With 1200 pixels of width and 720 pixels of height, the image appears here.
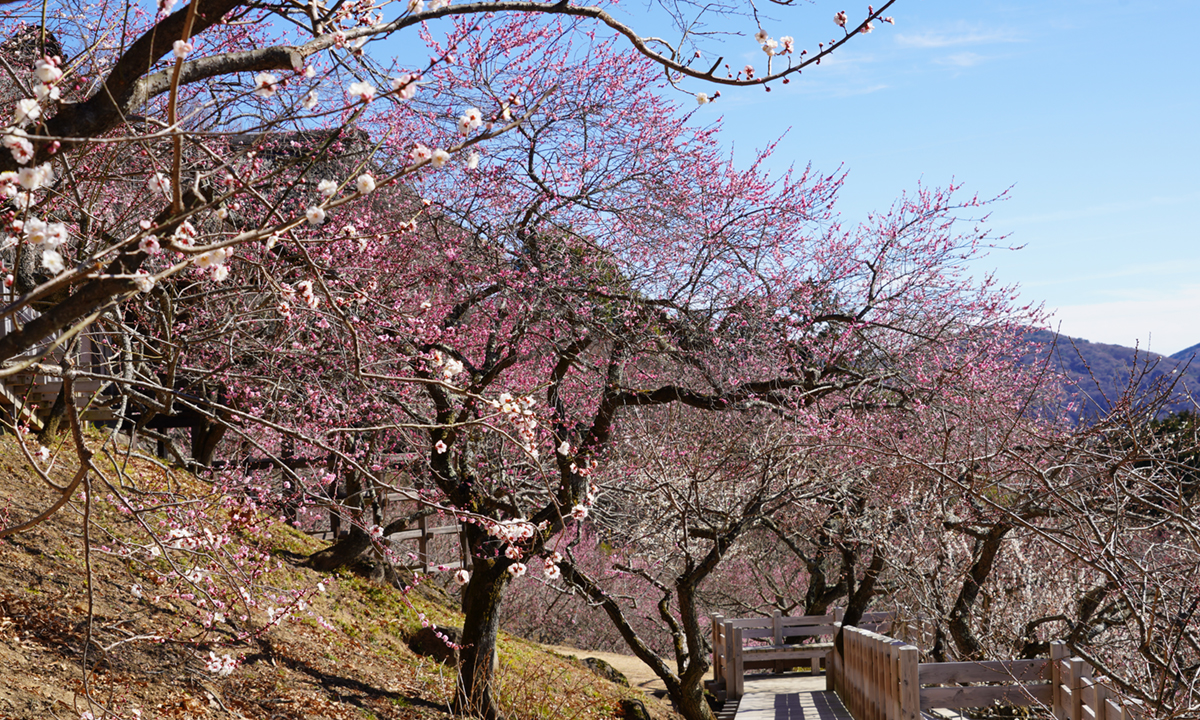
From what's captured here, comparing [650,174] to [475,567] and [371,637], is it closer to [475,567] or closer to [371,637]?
[475,567]

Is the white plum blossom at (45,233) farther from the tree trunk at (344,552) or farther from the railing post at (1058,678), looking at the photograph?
the tree trunk at (344,552)

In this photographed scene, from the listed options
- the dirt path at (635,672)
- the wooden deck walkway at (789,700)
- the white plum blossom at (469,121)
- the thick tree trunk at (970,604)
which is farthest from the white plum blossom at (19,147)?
the dirt path at (635,672)

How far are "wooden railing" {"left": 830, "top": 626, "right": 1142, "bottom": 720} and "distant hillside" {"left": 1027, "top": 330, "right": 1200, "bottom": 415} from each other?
1.58m

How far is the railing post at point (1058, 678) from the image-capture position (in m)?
5.45

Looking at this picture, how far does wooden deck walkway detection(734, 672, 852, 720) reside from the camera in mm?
8576

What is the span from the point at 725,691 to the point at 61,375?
974 centimetres

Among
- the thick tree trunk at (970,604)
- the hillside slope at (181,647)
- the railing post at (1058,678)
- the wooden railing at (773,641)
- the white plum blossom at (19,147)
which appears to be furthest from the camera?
the wooden railing at (773,641)

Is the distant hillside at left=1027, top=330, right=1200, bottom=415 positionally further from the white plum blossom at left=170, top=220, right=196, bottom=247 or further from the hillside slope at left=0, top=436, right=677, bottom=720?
the hillside slope at left=0, top=436, right=677, bottom=720

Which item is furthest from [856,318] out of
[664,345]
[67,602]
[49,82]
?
[49,82]

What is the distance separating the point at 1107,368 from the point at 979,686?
2925cm

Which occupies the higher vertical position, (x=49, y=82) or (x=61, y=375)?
(x=49, y=82)

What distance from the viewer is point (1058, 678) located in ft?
→ 18.2

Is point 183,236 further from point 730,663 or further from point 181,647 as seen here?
point 730,663

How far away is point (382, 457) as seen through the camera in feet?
33.2
